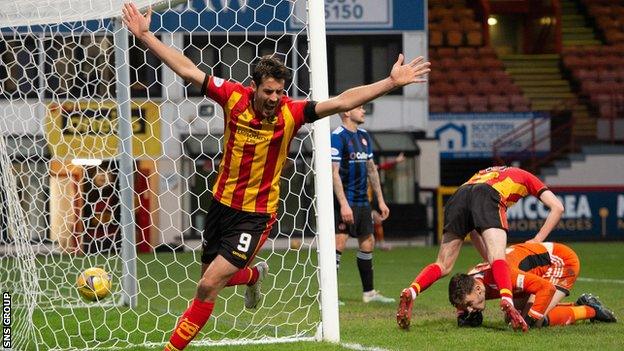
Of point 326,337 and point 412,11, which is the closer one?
point 326,337

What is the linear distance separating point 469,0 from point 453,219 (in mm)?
24648

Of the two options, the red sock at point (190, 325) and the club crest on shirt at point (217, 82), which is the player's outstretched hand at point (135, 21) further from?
the red sock at point (190, 325)

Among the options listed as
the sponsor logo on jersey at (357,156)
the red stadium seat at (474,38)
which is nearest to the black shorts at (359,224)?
the sponsor logo on jersey at (357,156)

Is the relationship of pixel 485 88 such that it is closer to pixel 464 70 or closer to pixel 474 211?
pixel 464 70

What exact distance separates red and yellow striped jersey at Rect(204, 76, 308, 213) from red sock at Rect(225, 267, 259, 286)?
2.75ft

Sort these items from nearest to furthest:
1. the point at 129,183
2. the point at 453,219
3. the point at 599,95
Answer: the point at 453,219, the point at 129,183, the point at 599,95

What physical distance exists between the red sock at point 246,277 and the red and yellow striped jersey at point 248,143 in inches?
33.1

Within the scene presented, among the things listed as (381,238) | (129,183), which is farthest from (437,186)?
(129,183)

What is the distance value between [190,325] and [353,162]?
4749 millimetres

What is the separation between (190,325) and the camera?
7094 mm

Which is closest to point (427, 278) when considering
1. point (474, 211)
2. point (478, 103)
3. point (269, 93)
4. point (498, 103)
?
point (474, 211)

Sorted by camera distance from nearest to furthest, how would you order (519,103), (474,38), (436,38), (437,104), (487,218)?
(487,218) < (437,104) < (519,103) < (436,38) < (474,38)

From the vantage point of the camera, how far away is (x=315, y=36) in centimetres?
846

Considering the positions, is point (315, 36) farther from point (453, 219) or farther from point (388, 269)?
point (388, 269)
